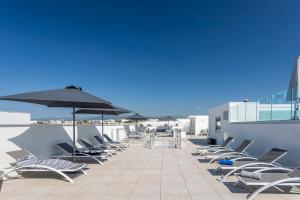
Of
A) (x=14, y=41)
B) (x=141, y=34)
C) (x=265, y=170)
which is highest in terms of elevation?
(x=141, y=34)

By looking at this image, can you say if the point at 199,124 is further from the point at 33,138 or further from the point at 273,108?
the point at 33,138

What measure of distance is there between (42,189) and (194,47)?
55.8 feet

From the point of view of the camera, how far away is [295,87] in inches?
298

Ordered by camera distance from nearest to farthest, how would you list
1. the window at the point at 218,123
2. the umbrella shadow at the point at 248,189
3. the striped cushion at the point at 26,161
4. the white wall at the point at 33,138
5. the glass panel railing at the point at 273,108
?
the umbrella shadow at the point at 248,189
the striped cushion at the point at 26,161
the white wall at the point at 33,138
the glass panel railing at the point at 273,108
the window at the point at 218,123

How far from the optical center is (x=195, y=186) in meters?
5.28

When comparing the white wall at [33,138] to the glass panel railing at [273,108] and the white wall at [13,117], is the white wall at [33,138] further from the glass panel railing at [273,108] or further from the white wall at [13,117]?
the white wall at [13,117]

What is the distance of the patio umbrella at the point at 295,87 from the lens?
734 cm

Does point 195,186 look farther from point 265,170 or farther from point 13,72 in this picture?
point 13,72

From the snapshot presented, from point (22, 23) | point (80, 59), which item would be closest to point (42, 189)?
point (22, 23)

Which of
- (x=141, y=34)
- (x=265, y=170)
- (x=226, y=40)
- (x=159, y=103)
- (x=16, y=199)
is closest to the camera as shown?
(x=16, y=199)

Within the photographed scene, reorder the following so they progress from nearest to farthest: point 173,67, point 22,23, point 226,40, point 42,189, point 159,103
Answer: point 42,189 → point 22,23 → point 226,40 → point 173,67 → point 159,103

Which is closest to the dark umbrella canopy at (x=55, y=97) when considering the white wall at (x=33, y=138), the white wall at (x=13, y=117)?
the white wall at (x=33, y=138)

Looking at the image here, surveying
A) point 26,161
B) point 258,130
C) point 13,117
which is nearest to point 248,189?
point 26,161

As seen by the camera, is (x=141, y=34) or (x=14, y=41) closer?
(x=14, y=41)
